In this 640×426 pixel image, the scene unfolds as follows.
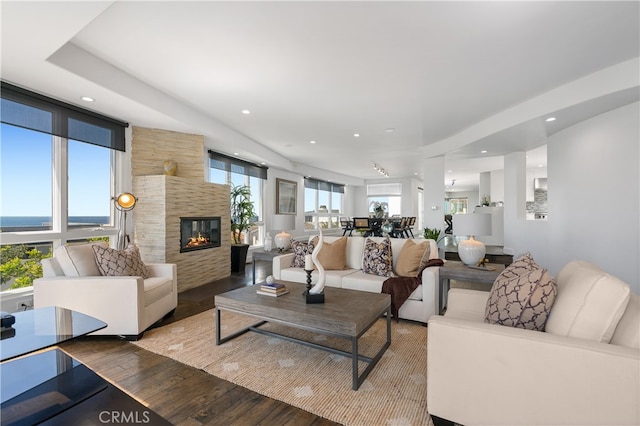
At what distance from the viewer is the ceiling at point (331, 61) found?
2229 mm

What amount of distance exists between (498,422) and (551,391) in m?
0.29

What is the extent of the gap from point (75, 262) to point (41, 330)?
1.18 m

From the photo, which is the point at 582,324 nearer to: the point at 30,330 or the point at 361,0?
the point at 361,0

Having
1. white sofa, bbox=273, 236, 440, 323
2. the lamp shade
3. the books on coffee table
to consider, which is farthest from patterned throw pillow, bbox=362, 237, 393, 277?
the lamp shade

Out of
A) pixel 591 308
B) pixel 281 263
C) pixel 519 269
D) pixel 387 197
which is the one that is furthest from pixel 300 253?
pixel 387 197

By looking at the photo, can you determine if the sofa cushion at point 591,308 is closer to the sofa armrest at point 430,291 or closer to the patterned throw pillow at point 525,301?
the patterned throw pillow at point 525,301

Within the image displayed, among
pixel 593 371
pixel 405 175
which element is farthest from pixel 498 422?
pixel 405 175

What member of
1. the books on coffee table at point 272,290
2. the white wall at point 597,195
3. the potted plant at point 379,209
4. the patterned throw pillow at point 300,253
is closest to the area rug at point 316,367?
the books on coffee table at point 272,290

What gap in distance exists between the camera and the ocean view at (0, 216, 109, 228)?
3195mm

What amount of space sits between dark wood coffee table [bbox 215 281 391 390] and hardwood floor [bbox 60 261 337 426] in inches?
18.8

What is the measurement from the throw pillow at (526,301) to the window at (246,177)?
18.5 feet

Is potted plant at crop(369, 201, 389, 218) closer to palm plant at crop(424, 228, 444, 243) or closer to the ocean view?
palm plant at crop(424, 228, 444, 243)

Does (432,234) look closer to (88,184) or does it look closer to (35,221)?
(88,184)

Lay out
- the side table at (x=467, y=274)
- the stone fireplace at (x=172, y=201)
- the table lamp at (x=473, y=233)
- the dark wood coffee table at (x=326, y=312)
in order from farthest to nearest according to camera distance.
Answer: the stone fireplace at (x=172, y=201) → the table lamp at (x=473, y=233) → the side table at (x=467, y=274) → the dark wood coffee table at (x=326, y=312)
